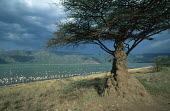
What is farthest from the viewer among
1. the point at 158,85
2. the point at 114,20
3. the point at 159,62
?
the point at 159,62

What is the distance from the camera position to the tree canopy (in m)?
6.18

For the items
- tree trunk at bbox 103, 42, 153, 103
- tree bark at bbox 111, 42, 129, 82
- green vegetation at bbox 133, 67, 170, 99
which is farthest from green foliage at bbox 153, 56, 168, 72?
tree bark at bbox 111, 42, 129, 82

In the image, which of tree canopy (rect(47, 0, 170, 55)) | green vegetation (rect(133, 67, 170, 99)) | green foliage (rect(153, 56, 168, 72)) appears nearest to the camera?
tree canopy (rect(47, 0, 170, 55))

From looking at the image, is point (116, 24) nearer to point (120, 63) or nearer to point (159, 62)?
point (120, 63)

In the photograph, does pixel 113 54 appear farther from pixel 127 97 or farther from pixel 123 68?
pixel 127 97

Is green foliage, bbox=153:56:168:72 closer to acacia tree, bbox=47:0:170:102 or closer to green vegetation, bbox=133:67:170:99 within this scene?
green vegetation, bbox=133:67:170:99

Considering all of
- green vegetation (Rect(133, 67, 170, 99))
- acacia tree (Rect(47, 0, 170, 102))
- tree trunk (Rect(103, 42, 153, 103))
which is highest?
acacia tree (Rect(47, 0, 170, 102))

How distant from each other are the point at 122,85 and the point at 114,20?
157 inches

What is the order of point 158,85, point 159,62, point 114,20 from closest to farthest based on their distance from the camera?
point 114,20, point 158,85, point 159,62

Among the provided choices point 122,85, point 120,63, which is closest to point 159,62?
point 120,63

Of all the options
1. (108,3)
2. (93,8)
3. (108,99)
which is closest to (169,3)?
(108,3)

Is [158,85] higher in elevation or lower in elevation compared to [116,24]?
lower

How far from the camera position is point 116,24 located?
→ 24.4ft

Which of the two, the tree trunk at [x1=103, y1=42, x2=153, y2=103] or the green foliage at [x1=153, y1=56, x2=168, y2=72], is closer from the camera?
the tree trunk at [x1=103, y1=42, x2=153, y2=103]
